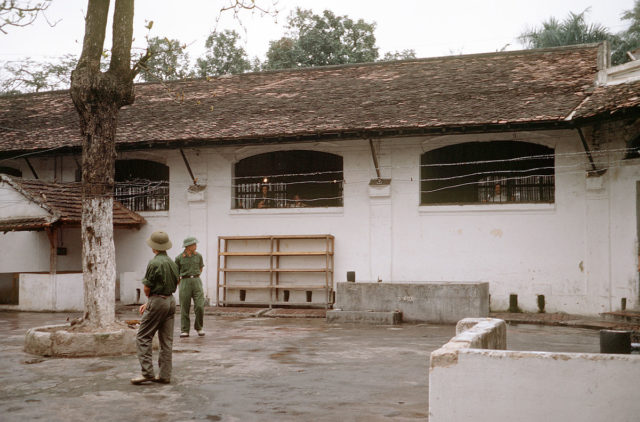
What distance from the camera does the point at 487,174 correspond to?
691 inches

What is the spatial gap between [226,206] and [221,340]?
792cm

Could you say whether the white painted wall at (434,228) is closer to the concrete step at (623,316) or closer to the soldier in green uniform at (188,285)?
the concrete step at (623,316)

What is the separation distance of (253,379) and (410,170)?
10658 mm

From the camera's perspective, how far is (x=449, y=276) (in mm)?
17406

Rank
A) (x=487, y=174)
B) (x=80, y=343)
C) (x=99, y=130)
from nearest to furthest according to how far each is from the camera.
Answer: (x=80, y=343) < (x=99, y=130) < (x=487, y=174)

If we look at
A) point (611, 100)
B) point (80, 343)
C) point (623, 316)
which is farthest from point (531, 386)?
point (611, 100)

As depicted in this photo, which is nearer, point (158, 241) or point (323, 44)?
point (158, 241)

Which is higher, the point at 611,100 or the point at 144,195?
the point at 611,100

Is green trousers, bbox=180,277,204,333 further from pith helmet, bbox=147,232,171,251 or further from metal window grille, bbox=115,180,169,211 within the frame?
metal window grille, bbox=115,180,169,211

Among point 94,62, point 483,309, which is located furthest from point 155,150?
point 483,309

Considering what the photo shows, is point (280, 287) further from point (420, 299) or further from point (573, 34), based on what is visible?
point (573, 34)

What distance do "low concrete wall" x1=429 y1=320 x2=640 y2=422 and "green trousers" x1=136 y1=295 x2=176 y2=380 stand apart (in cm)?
386

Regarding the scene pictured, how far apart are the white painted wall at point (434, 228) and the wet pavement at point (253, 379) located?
138 inches

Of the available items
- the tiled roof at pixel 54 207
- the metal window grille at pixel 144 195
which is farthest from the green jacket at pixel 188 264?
the metal window grille at pixel 144 195
